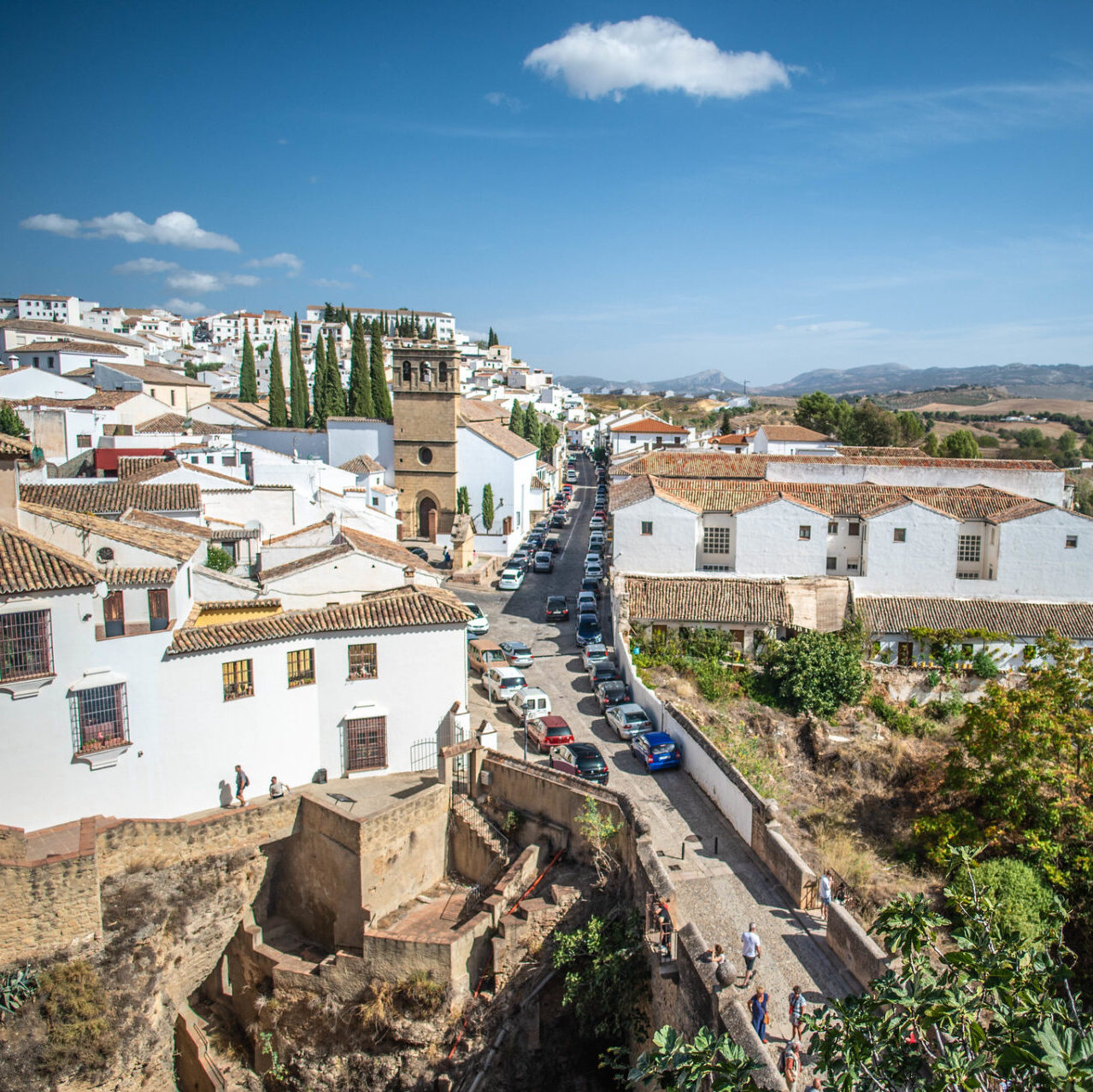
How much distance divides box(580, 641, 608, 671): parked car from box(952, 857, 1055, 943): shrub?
14.8 meters

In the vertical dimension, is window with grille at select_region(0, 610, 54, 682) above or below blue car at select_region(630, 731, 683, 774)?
above

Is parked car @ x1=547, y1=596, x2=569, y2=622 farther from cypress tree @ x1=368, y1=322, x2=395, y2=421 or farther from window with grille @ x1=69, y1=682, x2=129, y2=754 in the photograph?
cypress tree @ x1=368, y1=322, x2=395, y2=421

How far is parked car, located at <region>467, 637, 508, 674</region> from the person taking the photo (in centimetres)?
3034

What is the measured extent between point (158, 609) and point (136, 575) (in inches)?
35.8

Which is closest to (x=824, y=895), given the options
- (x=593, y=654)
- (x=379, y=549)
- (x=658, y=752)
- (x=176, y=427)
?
(x=658, y=752)

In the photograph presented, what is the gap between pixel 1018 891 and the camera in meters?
17.5

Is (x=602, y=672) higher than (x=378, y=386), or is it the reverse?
(x=378, y=386)

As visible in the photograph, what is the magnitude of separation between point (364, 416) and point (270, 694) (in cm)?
4231

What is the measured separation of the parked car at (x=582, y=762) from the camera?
2147cm

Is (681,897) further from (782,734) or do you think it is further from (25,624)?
(25,624)

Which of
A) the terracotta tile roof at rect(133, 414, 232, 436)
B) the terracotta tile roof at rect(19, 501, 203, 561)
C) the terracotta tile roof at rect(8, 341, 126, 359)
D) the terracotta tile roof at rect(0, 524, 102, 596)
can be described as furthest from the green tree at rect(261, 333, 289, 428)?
the terracotta tile roof at rect(0, 524, 102, 596)

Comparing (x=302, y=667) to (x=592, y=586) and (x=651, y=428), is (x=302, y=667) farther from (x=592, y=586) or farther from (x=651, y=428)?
(x=651, y=428)

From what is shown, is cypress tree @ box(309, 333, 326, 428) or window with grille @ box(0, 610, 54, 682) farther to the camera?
cypress tree @ box(309, 333, 326, 428)

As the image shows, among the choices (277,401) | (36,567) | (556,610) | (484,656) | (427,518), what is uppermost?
(277,401)
